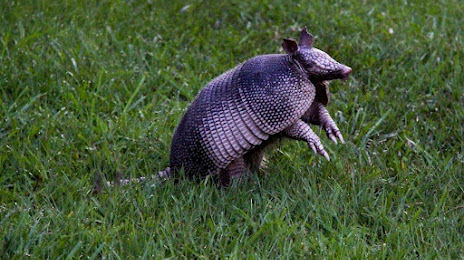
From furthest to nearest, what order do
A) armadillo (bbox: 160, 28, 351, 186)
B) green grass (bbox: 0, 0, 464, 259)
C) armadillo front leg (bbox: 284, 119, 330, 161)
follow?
armadillo front leg (bbox: 284, 119, 330, 161), armadillo (bbox: 160, 28, 351, 186), green grass (bbox: 0, 0, 464, 259)

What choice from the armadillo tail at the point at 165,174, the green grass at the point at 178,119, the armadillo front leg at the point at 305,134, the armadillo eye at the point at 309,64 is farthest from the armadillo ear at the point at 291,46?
the armadillo tail at the point at 165,174

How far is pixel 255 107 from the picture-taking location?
4.22 metres

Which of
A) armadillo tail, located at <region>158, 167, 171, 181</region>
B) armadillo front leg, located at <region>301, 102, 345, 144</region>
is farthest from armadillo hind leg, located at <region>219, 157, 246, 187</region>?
armadillo front leg, located at <region>301, 102, 345, 144</region>

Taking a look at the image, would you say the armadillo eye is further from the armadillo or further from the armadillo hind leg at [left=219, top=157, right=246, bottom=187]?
the armadillo hind leg at [left=219, top=157, right=246, bottom=187]

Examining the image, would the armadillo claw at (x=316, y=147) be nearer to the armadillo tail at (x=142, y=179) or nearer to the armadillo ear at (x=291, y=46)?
the armadillo ear at (x=291, y=46)

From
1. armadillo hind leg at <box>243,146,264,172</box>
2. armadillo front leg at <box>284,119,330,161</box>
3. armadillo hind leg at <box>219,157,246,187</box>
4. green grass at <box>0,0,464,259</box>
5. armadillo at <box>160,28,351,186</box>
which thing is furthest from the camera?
armadillo hind leg at <box>243,146,264,172</box>

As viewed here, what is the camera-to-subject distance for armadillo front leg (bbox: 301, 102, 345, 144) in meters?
4.50

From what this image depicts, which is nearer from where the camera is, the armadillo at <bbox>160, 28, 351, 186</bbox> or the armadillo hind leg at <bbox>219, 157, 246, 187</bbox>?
the armadillo at <bbox>160, 28, 351, 186</bbox>

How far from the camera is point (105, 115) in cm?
553

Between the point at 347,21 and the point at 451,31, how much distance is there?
3.15 feet

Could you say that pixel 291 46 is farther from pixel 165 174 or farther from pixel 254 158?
pixel 165 174

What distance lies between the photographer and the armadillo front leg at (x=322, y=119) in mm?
4496

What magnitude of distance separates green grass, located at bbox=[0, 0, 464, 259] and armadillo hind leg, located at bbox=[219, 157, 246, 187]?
0.36 feet

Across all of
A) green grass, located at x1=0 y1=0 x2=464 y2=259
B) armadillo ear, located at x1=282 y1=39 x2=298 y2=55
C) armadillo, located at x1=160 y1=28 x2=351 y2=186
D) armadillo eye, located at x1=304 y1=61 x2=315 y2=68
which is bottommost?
green grass, located at x1=0 y1=0 x2=464 y2=259
